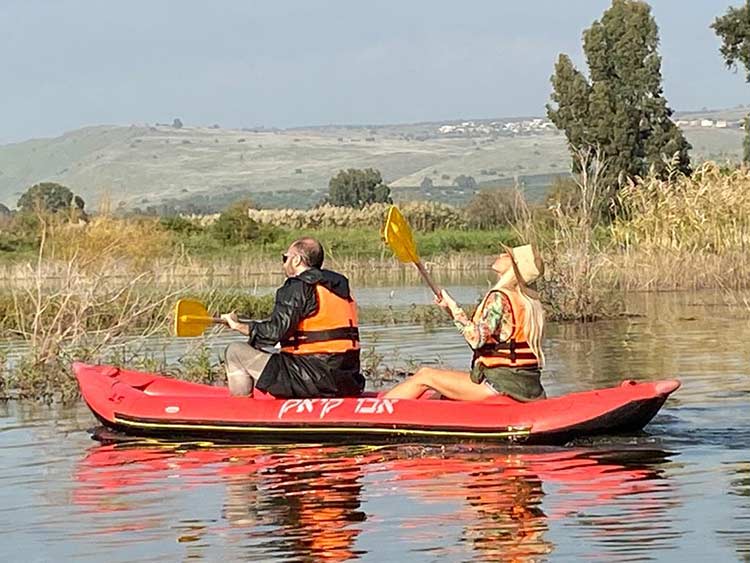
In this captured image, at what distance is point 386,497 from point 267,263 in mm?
26306

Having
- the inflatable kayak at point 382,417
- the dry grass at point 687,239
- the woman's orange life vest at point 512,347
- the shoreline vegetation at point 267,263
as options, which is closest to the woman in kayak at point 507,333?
the woman's orange life vest at point 512,347

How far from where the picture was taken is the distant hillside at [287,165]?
504ft

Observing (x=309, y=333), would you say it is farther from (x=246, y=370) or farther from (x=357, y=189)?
(x=357, y=189)

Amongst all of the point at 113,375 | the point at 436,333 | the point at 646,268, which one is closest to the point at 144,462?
the point at 113,375

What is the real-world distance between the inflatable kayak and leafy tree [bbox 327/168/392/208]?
263 ft

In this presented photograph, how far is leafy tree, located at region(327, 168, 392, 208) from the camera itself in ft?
305

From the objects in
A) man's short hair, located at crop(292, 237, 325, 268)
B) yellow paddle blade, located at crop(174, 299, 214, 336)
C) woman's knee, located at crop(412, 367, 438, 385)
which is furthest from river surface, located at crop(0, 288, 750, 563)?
man's short hair, located at crop(292, 237, 325, 268)

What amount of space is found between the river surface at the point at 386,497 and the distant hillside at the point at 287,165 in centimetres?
12167

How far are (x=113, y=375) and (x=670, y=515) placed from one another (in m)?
5.57

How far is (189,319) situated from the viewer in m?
12.7

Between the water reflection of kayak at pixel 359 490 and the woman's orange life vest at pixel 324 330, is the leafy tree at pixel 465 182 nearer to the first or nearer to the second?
the woman's orange life vest at pixel 324 330

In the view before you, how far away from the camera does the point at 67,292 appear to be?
47.9ft

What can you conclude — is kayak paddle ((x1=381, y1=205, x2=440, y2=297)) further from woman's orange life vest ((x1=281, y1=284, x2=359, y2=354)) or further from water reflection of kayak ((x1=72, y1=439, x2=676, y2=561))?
water reflection of kayak ((x1=72, y1=439, x2=676, y2=561))

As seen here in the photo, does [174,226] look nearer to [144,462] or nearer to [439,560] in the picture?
[144,462]
